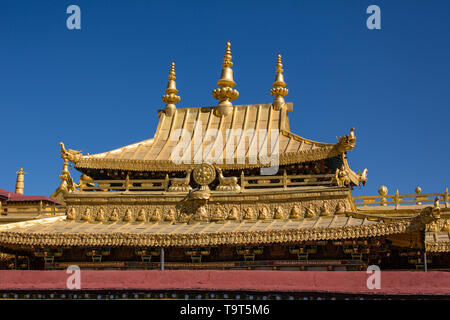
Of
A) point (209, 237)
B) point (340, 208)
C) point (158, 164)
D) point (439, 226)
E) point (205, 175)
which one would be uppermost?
point (158, 164)

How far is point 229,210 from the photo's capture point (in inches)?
957

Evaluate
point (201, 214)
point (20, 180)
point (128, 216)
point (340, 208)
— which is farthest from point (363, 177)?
point (20, 180)

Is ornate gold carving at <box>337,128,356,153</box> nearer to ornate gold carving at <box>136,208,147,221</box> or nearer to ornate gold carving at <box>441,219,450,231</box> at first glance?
ornate gold carving at <box>441,219,450,231</box>

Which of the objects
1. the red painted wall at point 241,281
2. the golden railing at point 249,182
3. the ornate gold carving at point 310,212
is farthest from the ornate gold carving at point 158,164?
the red painted wall at point 241,281

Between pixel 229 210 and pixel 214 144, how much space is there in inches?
171

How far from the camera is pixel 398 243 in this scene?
22.1m

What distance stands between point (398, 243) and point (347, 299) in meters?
7.80

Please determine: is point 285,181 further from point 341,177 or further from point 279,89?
point 279,89

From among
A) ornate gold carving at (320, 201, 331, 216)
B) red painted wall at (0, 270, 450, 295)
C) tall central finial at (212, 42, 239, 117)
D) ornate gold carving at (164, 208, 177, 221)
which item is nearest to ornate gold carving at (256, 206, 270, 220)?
ornate gold carving at (320, 201, 331, 216)

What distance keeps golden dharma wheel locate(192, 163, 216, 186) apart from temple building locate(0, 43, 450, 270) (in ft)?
0.14

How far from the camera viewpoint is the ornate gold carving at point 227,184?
24.8 metres

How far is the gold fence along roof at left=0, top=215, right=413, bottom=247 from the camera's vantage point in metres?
20.7

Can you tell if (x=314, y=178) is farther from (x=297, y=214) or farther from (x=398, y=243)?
(x=398, y=243)
